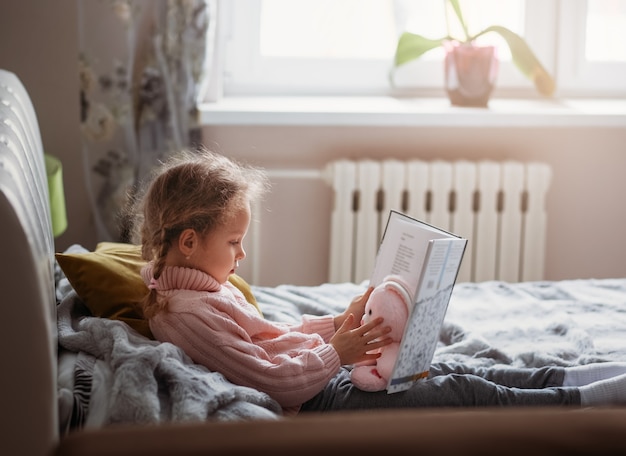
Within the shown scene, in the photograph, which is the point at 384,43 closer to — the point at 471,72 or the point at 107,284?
the point at 471,72

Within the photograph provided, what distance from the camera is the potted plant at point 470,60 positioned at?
2996mm

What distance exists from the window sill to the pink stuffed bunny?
1.31 m

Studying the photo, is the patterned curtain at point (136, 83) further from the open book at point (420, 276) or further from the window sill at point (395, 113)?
the open book at point (420, 276)

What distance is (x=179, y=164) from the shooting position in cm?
163

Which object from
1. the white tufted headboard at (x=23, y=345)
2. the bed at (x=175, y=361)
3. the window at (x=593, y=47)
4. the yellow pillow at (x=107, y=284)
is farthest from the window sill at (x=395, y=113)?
the white tufted headboard at (x=23, y=345)

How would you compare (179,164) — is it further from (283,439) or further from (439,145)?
(439,145)

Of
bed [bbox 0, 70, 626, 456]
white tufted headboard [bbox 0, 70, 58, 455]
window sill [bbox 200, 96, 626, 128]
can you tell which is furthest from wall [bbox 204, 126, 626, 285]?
white tufted headboard [bbox 0, 70, 58, 455]

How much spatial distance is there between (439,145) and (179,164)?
1.62 m

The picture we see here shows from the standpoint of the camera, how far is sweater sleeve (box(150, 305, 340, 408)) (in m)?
1.53

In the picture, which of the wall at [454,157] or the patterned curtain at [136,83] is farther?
the wall at [454,157]

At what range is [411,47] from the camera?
9.84ft

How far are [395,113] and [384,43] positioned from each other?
40 centimetres

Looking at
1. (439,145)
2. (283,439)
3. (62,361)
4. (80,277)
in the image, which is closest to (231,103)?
(439,145)

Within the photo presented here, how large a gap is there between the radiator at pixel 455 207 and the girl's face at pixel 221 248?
4.53 feet
